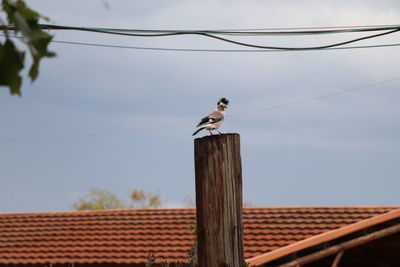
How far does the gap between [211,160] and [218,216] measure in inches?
16.2

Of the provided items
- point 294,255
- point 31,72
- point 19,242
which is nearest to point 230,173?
point 31,72

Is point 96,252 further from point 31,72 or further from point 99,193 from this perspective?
point 99,193

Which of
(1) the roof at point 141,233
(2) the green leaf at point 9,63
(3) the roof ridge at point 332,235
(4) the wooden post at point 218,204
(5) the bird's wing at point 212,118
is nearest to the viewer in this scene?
(2) the green leaf at point 9,63

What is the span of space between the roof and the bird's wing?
806cm

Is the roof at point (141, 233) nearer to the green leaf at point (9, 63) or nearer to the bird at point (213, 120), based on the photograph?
the bird at point (213, 120)

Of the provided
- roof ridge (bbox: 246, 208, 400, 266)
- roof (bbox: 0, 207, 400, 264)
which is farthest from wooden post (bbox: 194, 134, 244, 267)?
roof (bbox: 0, 207, 400, 264)

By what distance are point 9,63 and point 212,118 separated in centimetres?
512

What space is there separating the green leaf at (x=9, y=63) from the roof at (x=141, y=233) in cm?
1332

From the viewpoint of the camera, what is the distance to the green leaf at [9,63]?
214 cm

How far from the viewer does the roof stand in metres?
16.4

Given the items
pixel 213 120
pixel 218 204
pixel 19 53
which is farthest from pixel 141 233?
pixel 19 53

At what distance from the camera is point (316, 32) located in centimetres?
1212

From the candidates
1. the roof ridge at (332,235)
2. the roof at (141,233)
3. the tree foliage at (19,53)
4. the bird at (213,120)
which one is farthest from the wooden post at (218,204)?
the roof at (141,233)

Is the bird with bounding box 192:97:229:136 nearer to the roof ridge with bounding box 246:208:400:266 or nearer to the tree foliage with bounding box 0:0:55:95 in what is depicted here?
the tree foliage with bounding box 0:0:55:95
